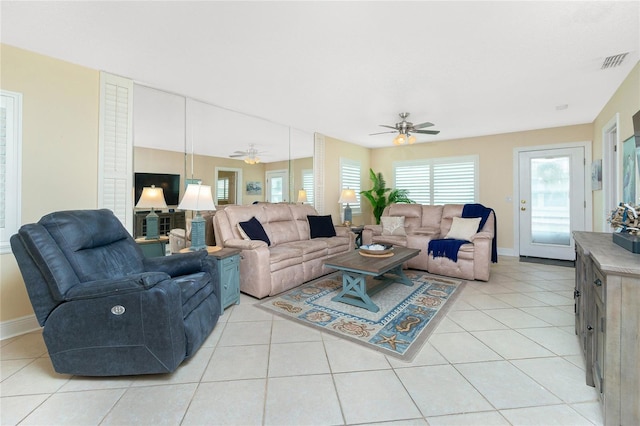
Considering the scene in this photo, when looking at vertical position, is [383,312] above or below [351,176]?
below

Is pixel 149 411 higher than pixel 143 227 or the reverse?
the reverse

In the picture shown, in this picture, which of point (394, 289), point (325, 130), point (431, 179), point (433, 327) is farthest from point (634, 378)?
point (431, 179)

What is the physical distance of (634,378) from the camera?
1206mm

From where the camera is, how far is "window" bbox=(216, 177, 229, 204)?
3904 millimetres

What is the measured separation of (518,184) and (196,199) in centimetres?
559

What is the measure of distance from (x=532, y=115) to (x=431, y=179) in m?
2.23

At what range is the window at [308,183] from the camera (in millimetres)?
5164

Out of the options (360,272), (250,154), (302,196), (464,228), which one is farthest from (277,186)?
(464,228)

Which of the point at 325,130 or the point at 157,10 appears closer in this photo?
the point at 157,10

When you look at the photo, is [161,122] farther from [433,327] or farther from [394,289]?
[433,327]

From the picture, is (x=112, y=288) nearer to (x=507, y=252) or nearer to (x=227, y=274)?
(x=227, y=274)

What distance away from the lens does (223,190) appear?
3957 mm

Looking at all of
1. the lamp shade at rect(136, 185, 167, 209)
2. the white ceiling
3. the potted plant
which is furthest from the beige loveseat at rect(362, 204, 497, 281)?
the lamp shade at rect(136, 185, 167, 209)

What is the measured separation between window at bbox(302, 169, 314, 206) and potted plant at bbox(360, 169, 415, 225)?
1.63m
